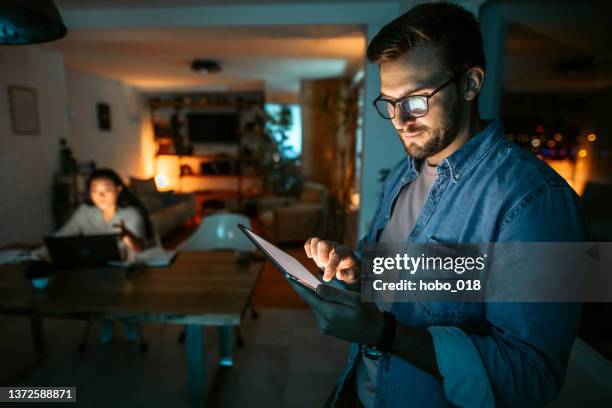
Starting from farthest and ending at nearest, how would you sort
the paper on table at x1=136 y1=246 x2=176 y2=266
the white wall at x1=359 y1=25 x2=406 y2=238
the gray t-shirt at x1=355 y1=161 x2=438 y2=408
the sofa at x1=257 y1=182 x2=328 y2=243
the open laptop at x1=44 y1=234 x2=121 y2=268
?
1. the sofa at x1=257 y1=182 x2=328 y2=243
2. the white wall at x1=359 y1=25 x2=406 y2=238
3. the paper on table at x1=136 y1=246 x2=176 y2=266
4. the open laptop at x1=44 y1=234 x2=121 y2=268
5. the gray t-shirt at x1=355 y1=161 x2=438 y2=408

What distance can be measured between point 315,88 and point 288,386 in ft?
18.8

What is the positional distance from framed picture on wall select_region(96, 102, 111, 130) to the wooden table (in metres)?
4.82

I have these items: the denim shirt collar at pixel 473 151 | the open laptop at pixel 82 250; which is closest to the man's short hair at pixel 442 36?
the denim shirt collar at pixel 473 151

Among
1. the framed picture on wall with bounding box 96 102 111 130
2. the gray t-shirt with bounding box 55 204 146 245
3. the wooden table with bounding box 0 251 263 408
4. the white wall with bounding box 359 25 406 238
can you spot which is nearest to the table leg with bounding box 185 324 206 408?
the wooden table with bounding box 0 251 263 408

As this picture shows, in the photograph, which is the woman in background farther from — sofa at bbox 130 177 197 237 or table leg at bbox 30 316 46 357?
sofa at bbox 130 177 197 237

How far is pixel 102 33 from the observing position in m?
3.28

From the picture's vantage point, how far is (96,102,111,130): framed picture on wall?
6098 millimetres

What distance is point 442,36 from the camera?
2.36 ft

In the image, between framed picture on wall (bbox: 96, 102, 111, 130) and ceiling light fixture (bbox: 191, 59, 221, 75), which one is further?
framed picture on wall (bbox: 96, 102, 111, 130)

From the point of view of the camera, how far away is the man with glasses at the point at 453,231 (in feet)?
1.93

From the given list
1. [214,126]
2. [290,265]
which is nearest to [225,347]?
[290,265]

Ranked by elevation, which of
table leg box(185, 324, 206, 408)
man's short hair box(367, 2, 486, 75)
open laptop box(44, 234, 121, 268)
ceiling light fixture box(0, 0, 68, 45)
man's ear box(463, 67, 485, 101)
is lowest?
table leg box(185, 324, 206, 408)

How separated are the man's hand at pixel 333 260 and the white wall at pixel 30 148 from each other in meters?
3.94

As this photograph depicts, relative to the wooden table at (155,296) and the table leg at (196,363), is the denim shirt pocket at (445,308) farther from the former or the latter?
the table leg at (196,363)
